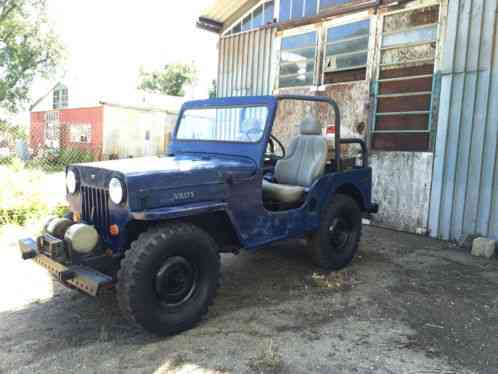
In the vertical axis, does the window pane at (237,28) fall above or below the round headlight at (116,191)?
above

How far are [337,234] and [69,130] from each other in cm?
1821

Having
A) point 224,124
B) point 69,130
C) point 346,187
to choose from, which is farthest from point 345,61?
point 69,130

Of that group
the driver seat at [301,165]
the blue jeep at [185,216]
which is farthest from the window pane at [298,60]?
the blue jeep at [185,216]

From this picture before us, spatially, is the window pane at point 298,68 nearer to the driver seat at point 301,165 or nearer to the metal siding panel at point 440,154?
the metal siding panel at point 440,154

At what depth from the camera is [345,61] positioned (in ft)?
23.0

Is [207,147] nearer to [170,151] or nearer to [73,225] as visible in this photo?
[170,151]

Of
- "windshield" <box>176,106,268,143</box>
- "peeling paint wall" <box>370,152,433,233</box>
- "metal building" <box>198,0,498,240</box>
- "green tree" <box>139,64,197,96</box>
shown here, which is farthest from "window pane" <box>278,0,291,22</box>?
"green tree" <box>139,64,197,96</box>

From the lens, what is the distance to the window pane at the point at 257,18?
8359 millimetres

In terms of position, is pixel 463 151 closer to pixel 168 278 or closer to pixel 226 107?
pixel 226 107

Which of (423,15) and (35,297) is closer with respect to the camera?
(35,297)

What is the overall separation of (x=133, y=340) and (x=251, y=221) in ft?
4.29

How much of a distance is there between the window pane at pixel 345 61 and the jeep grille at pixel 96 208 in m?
5.18


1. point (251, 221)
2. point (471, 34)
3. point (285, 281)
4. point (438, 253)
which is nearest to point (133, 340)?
point (251, 221)

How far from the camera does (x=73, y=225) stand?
3.00 m
